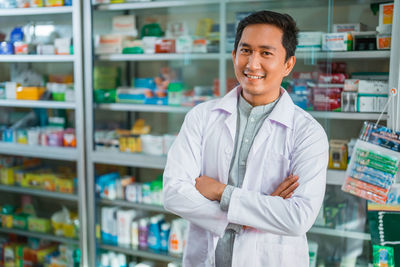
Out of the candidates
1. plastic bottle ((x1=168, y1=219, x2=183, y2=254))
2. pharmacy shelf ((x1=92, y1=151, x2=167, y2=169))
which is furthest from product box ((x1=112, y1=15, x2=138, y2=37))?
plastic bottle ((x1=168, y1=219, x2=183, y2=254))

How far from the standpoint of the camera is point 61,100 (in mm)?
3482

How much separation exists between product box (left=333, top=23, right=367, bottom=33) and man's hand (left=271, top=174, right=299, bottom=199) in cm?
138

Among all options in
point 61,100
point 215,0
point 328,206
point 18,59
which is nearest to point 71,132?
point 61,100

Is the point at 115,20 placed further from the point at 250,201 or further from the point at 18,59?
the point at 250,201

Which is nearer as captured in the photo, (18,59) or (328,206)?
(328,206)

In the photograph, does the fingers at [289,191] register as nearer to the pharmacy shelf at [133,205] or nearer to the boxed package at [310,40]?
the boxed package at [310,40]

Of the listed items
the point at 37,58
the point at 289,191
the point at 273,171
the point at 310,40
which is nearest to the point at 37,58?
the point at 37,58

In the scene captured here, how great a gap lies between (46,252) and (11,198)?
0.65m

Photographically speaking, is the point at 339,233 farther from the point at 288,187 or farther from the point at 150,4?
the point at 150,4

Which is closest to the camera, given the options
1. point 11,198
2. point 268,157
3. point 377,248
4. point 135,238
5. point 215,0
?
point 268,157

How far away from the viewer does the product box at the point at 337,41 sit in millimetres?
2537

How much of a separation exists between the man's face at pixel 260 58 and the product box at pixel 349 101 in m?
1.08

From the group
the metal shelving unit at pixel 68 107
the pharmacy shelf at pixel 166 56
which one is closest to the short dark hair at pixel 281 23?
the pharmacy shelf at pixel 166 56

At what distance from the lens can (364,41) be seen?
2.52m
